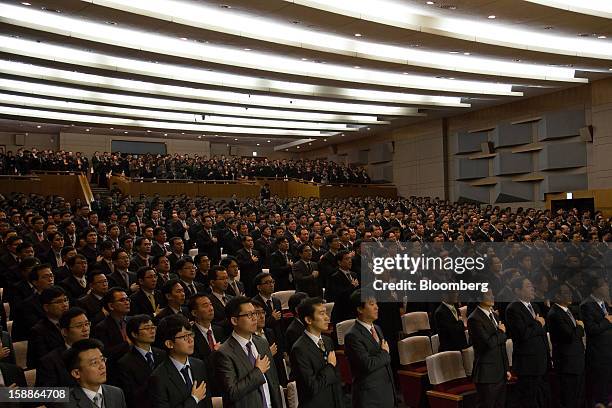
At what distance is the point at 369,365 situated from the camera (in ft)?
13.2

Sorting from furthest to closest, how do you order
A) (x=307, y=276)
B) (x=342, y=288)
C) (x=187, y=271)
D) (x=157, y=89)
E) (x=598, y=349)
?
(x=157, y=89) < (x=307, y=276) < (x=342, y=288) < (x=598, y=349) < (x=187, y=271)

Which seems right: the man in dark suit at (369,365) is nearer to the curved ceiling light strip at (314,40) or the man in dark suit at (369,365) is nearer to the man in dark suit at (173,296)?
the man in dark suit at (173,296)

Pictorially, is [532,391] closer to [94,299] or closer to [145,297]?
[145,297]

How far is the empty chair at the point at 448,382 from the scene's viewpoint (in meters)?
4.93

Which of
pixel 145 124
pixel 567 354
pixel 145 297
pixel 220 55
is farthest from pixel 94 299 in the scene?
pixel 145 124

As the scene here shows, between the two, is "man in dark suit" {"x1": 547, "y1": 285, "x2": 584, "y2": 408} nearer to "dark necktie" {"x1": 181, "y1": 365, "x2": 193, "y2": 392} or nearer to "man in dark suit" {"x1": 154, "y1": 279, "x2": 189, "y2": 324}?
"man in dark suit" {"x1": 154, "y1": 279, "x2": 189, "y2": 324}

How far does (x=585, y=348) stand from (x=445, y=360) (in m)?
1.64

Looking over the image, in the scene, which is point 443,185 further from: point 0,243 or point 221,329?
point 221,329

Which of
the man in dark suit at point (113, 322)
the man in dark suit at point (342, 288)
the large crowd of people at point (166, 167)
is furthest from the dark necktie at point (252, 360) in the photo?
the large crowd of people at point (166, 167)

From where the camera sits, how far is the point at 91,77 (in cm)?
1706

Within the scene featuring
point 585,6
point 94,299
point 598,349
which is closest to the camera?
point 94,299

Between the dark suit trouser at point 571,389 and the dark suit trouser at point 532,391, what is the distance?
334mm

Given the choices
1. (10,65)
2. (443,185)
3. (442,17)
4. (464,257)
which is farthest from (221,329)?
(443,185)

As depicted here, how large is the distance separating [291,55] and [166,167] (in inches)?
321
